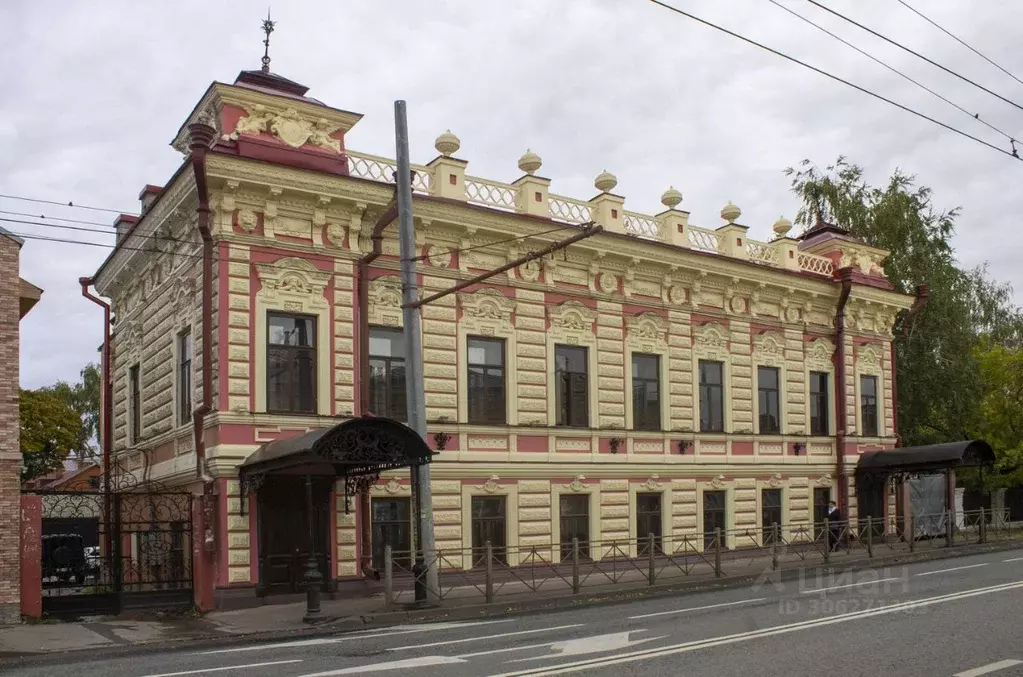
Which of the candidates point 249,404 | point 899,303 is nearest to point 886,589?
point 249,404

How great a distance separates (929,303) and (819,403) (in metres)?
10.8

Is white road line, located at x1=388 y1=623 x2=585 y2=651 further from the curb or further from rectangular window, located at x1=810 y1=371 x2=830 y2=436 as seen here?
rectangular window, located at x1=810 y1=371 x2=830 y2=436

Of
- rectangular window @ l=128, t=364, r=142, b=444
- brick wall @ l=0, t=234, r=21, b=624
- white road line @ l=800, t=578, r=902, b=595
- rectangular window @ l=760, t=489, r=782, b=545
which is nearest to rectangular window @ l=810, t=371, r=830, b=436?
rectangular window @ l=760, t=489, r=782, b=545

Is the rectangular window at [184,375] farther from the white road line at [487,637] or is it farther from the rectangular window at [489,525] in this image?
the white road line at [487,637]

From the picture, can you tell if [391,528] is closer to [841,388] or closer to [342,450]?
[342,450]

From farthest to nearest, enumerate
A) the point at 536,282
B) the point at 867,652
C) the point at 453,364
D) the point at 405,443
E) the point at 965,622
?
the point at 536,282 → the point at 453,364 → the point at 405,443 → the point at 965,622 → the point at 867,652

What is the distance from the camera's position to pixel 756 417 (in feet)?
90.4

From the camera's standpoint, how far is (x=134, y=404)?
988 inches

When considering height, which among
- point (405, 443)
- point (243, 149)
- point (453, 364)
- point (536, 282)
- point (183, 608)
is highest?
point (243, 149)

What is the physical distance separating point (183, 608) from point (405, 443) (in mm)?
5004

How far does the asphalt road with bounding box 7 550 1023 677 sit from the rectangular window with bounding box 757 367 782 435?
10.7 metres

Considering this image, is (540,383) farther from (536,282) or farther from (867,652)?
(867,652)

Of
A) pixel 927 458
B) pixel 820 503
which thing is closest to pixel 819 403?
pixel 820 503

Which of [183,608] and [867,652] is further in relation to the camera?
[183,608]
